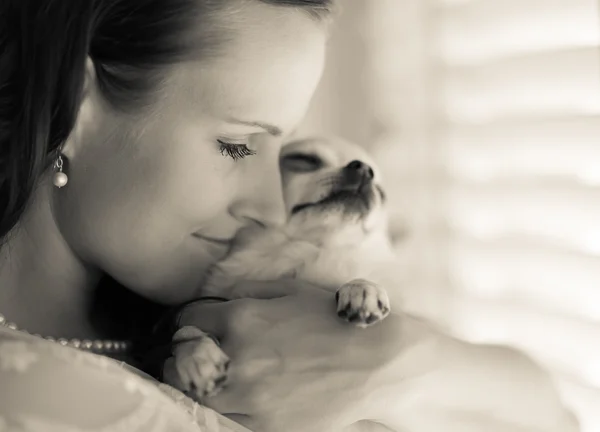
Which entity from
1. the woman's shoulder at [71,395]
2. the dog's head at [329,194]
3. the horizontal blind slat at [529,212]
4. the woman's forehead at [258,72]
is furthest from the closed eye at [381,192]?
the woman's shoulder at [71,395]

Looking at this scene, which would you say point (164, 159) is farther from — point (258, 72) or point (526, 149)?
point (526, 149)

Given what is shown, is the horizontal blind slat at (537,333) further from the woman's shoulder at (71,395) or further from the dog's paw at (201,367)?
the woman's shoulder at (71,395)

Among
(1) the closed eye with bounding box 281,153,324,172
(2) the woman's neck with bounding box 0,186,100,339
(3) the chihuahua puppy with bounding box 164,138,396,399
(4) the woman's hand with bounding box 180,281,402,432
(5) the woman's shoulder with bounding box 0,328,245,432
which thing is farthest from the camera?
(1) the closed eye with bounding box 281,153,324,172

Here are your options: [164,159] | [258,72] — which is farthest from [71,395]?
[258,72]

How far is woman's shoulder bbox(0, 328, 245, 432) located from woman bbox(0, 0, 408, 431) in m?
0.09

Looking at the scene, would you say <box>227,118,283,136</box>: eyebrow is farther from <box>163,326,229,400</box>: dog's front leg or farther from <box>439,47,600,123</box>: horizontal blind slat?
<box>439,47,600,123</box>: horizontal blind slat

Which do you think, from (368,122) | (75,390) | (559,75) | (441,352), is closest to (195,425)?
(75,390)

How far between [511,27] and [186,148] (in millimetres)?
635

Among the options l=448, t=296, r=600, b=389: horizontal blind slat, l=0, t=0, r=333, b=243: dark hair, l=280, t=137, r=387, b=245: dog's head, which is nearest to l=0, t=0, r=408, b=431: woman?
l=0, t=0, r=333, b=243: dark hair

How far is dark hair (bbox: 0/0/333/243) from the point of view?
87 cm

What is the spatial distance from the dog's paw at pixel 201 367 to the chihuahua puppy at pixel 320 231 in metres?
0.19

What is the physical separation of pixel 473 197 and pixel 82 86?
0.77 metres

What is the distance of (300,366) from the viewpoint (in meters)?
0.87

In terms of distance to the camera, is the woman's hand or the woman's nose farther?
the woman's nose
